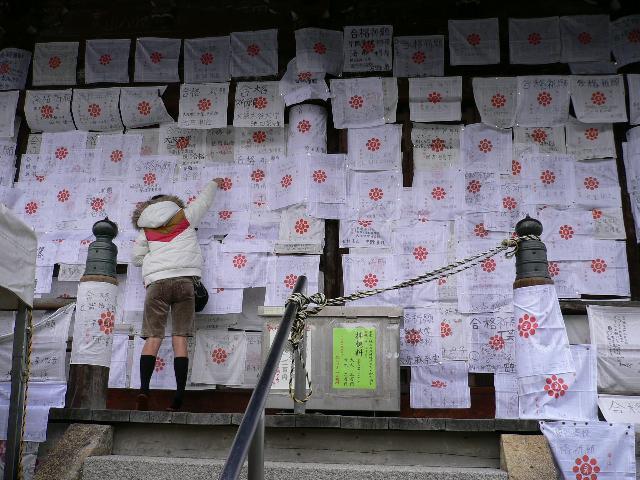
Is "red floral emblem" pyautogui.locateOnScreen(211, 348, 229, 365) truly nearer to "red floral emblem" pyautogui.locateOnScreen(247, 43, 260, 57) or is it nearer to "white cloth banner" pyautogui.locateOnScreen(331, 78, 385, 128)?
"white cloth banner" pyautogui.locateOnScreen(331, 78, 385, 128)

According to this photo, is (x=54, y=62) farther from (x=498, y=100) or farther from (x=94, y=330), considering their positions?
(x=498, y=100)

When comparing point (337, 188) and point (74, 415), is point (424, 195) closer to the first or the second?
point (337, 188)

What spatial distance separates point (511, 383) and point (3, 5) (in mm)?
6938

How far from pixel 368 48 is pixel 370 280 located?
8.48ft

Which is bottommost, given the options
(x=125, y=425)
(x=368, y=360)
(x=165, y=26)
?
(x=125, y=425)

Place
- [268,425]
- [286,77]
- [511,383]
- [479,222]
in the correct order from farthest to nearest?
[286,77]
[479,222]
[511,383]
[268,425]

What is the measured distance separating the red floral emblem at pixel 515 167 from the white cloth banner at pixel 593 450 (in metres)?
3.65

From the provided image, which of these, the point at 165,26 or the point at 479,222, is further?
the point at 165,26

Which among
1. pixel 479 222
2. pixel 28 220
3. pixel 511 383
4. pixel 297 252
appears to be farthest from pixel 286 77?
pixel 511 383

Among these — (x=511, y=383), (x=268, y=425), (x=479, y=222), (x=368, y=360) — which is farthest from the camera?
(x=479, y=222)

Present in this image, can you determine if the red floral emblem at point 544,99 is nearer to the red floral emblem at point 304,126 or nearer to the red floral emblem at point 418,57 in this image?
the red floral emblem at point 418,57

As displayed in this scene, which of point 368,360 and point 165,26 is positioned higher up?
point 165,26

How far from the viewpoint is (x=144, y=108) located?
8.19 metres

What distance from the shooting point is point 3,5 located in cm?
841
